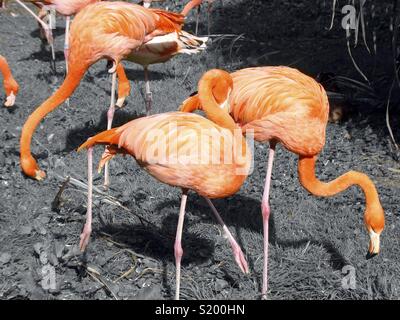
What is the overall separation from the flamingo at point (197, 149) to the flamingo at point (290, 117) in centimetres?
22

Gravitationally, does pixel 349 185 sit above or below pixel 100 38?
below

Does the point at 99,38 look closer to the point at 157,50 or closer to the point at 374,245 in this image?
the point at 157,50

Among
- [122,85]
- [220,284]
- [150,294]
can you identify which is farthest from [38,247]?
[122,85]

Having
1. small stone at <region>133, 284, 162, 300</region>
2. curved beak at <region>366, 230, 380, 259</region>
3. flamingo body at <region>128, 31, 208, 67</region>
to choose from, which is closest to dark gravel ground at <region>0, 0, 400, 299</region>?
small stone at <region>133, 284, 162, 300</region>

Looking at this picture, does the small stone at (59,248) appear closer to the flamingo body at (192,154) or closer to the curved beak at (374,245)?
the flamingo body at (192,154)

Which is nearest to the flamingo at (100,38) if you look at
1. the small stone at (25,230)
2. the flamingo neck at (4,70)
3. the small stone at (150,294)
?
the flamingo neck at (4,70)

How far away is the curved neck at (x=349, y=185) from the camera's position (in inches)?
149

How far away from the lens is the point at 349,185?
4012 mm

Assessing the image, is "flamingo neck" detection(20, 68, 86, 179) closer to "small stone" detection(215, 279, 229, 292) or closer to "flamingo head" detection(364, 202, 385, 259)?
"small stone" detection(215, 279, 229, 292)

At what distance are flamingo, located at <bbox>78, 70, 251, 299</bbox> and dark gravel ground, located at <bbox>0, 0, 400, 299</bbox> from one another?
1.46 feet

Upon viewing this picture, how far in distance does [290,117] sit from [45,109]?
5.33ft

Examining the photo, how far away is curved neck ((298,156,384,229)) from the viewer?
12.4 ft

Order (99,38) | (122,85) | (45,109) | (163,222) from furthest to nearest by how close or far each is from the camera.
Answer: (122,85) → (99,38) → (45,109) → (163,222)
